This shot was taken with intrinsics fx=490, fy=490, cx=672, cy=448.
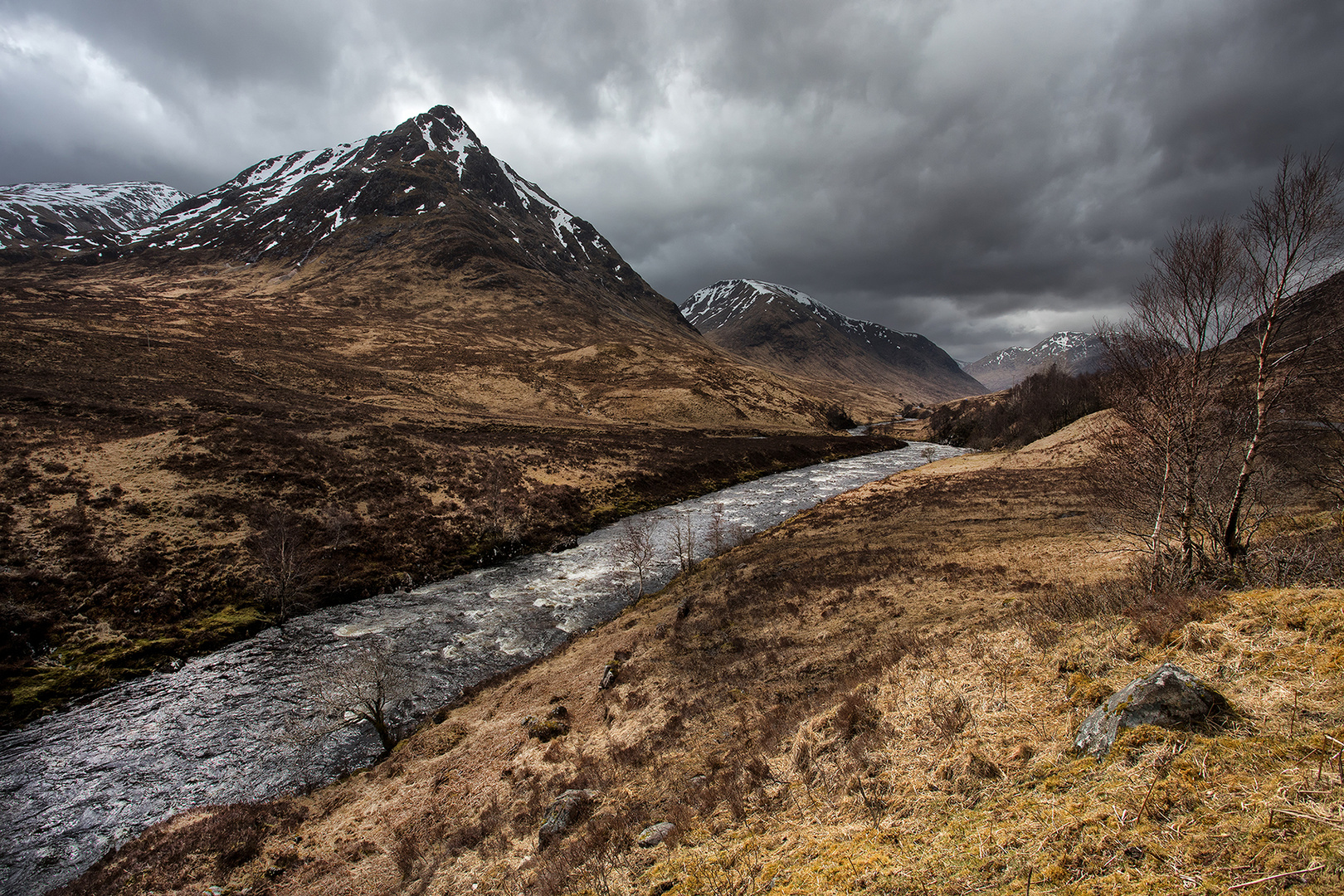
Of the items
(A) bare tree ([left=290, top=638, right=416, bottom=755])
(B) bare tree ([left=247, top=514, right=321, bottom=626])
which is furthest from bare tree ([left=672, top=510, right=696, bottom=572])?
(B) bare tree ([left=247, top=514, right=321, bottom=626])

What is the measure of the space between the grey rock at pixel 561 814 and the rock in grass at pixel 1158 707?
29.8ft

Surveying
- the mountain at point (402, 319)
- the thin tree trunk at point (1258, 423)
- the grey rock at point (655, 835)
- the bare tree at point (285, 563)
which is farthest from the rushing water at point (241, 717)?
the mountain at point (402, 319)

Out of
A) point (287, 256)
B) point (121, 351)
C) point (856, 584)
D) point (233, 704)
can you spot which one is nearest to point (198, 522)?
point (233, 704)

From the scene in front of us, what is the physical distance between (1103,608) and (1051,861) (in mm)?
8820

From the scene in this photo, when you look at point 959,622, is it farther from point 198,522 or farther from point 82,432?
point 82,432

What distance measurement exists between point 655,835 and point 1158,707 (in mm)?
7312

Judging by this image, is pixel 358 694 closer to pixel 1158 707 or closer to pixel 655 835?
pixel 655 835

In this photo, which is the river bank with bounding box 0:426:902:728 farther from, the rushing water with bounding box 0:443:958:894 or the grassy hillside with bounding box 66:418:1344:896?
the grassy hillside with bounding box 66:418:1344:896

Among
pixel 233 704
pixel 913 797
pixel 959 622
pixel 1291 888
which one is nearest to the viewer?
pixel 1291 888

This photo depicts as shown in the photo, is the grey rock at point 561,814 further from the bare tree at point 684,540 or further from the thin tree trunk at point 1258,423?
the bare tree at point 684,540

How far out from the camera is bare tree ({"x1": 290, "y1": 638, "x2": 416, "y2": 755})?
54.5 feet

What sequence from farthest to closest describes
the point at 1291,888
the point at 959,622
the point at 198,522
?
the point at 198,522
the point at 959,622
the point at 1291,888

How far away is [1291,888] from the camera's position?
333cm

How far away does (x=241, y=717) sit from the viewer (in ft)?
57.9
